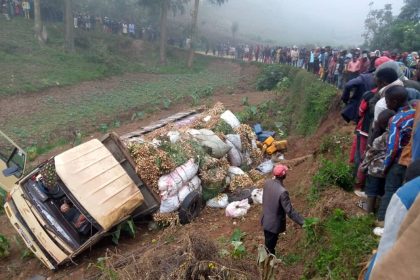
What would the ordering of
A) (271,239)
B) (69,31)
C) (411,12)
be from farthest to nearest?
1. (69,31)
2. (411,12)
3. (271,239)

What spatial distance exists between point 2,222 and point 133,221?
3217mm

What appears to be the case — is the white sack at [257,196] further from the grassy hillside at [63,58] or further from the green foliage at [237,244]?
the grassy hillside at [63,58]

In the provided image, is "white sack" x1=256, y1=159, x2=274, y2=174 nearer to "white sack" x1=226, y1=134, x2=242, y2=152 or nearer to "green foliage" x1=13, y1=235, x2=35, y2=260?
"white sack" x1=226, y1=134, x2=242, y2=152

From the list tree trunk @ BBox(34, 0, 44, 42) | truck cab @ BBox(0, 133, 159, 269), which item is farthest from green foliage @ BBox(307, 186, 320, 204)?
tree trunk @ BBox(34, 0, 44, 42)

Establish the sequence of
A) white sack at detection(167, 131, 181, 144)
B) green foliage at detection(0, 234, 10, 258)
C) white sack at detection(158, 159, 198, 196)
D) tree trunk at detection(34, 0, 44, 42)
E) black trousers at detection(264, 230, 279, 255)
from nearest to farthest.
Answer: black trousers at detection(264, 230, 279, 255) < green foliage at detection(0, 234, 10, 258) < white sack at detection(158, 159, 198, 196) < white sack at detection(167, 131, 181, 144) < tree trunk at detection(34, 0, 44, 42)

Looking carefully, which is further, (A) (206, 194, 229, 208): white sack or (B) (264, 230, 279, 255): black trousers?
(A) (206, 194, 229, 208): white sack

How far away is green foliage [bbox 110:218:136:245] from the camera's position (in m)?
Result: 7.36

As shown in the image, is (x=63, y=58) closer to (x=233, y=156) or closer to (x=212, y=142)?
(x=233, y=156)

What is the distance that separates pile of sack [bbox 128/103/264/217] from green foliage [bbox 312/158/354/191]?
166 cm

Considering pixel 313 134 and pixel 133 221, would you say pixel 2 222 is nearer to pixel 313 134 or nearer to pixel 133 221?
pixel 133 221

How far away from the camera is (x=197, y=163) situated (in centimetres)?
889

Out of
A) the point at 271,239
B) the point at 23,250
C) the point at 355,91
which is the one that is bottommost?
the point at 23,250

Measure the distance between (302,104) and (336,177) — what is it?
766 cm

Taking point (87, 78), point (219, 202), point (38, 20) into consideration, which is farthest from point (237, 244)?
point (38, 20)
